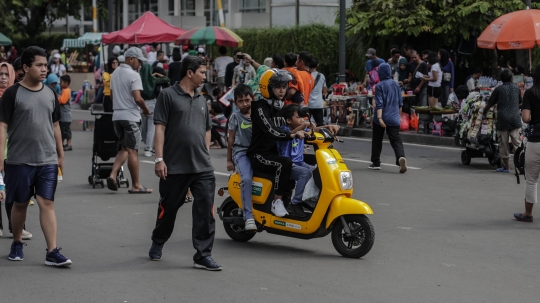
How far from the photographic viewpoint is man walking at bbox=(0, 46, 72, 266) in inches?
309

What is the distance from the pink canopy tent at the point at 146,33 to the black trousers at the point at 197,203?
19.6m

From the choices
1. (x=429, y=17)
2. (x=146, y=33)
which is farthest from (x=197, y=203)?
(x=146, y=33)

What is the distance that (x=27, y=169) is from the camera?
7.84 m

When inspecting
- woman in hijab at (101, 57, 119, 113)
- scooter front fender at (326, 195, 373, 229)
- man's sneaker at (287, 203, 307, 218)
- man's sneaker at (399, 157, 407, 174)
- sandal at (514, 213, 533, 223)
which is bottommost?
sandal at (514, 213, 533, 223)

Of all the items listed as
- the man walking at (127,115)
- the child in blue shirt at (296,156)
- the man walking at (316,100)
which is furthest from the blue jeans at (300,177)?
the man walking at (316,100)

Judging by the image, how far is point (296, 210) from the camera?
871 cm

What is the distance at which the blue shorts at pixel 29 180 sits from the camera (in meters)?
7.85

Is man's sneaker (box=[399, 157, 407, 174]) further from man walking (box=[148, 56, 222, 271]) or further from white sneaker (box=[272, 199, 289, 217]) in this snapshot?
man walking (box=[148, 56, 222, 271])

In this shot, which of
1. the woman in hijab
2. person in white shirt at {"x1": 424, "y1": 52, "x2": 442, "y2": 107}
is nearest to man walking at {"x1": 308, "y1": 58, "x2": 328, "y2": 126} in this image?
the woman in hijab

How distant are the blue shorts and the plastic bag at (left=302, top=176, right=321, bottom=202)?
2160 mm

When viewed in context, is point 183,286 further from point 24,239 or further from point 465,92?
point 465,92

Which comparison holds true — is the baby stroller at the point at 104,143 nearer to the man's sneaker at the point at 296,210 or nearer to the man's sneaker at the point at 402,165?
the man's sneaker at the point at 402,165

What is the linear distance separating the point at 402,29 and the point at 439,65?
2.02m

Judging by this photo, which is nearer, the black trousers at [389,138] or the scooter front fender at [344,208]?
the scooter front fender at [344,208]
